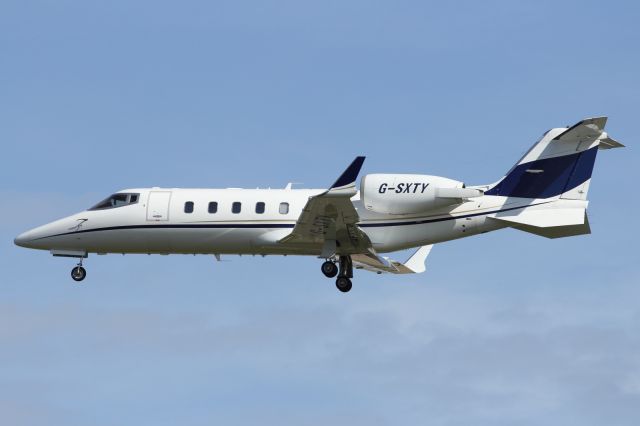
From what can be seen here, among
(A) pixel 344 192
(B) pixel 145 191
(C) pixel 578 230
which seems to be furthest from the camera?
(B) pixel 145 191

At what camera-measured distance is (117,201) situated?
129 feet

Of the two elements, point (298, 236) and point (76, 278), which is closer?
point (298, 236)

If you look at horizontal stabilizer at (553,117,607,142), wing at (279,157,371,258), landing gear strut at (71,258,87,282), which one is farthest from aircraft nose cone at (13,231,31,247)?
horizontal stabilizer at (553,117,607,142)

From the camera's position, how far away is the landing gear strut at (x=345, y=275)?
124 ft

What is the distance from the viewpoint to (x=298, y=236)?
1449 inches

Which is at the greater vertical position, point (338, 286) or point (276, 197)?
point (276, 197)

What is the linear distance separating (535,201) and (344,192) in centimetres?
584

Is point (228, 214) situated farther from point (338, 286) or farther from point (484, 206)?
point (484, 206)

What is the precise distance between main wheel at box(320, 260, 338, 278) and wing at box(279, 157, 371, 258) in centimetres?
32

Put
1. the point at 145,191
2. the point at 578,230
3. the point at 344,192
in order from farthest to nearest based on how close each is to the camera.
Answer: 1. the point at 145,191
2. the point at 578,230
3. the point at 344,192

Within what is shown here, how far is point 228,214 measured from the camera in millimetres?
37969

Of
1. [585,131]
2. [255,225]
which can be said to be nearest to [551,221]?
[585,131]

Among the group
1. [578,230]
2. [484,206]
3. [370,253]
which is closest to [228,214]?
[370,253]

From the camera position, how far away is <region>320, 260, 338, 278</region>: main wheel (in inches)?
1471
